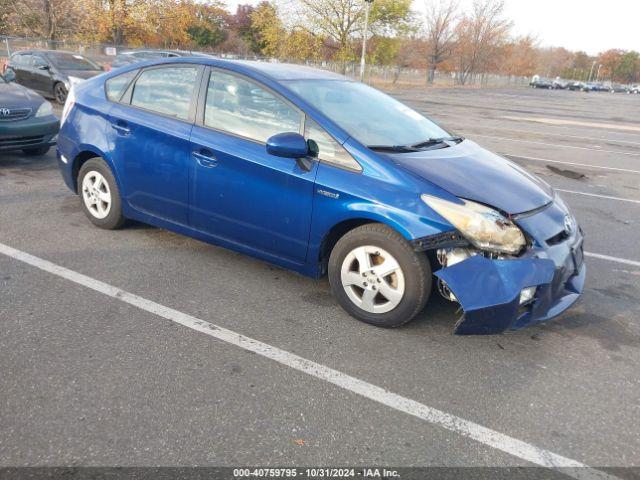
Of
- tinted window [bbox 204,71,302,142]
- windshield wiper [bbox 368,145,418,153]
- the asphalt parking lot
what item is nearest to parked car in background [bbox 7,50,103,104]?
the asphalt parking lot

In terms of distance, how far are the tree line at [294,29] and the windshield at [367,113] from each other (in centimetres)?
2846

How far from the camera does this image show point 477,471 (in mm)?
2244

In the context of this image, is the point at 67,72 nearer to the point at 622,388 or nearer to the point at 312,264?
the point at 312,264

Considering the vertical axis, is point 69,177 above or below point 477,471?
above

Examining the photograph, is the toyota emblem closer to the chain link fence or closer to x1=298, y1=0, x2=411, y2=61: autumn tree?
the chain link fence

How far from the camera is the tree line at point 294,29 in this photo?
33.2m

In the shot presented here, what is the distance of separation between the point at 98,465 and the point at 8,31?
39.9m

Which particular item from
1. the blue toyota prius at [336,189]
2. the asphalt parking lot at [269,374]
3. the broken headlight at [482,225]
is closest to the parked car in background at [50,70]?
the blue toyota prius at [336,189]

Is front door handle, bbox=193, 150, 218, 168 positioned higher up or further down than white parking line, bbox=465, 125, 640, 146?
higher up

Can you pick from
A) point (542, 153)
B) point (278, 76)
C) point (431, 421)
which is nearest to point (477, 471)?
Answer: point (431, 421)

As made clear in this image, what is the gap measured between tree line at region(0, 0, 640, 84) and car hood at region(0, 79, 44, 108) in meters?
23.4

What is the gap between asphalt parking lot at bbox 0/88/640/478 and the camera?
231cm

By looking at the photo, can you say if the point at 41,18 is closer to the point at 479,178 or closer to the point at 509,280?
the point at 479,178

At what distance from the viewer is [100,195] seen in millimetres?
4688
